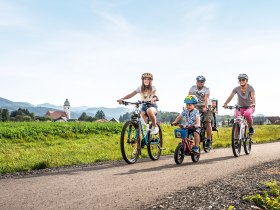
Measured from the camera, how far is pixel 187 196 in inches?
197

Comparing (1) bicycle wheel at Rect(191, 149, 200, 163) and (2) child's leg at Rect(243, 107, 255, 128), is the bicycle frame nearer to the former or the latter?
(2) child's leg at Rect(243, 107, 255, 128)

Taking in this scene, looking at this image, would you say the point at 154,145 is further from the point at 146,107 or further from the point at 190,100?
the point at 190,100

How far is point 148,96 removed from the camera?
971cm

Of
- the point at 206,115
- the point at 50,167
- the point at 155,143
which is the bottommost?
the point at 50,167

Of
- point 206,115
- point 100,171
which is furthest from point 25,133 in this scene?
point 100,171

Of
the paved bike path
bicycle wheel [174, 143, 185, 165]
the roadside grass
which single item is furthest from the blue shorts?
the roadside grass

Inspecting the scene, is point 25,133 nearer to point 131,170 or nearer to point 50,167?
point 50,167

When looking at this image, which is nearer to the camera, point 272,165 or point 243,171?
point 243,171

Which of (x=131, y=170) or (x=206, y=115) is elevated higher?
(x=206, y=115)

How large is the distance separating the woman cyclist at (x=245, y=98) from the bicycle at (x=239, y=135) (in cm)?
15

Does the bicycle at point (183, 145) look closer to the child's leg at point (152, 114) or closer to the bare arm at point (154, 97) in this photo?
the child's leg at point (152, 114)

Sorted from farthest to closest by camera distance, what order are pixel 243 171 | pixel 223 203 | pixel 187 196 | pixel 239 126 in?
→ 1. pixel 239 126
2. pixel 243 171
3. pixel 187 196
4. pixel 223 203

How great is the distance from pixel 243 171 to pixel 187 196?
292 cm

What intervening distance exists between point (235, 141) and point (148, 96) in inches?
129
